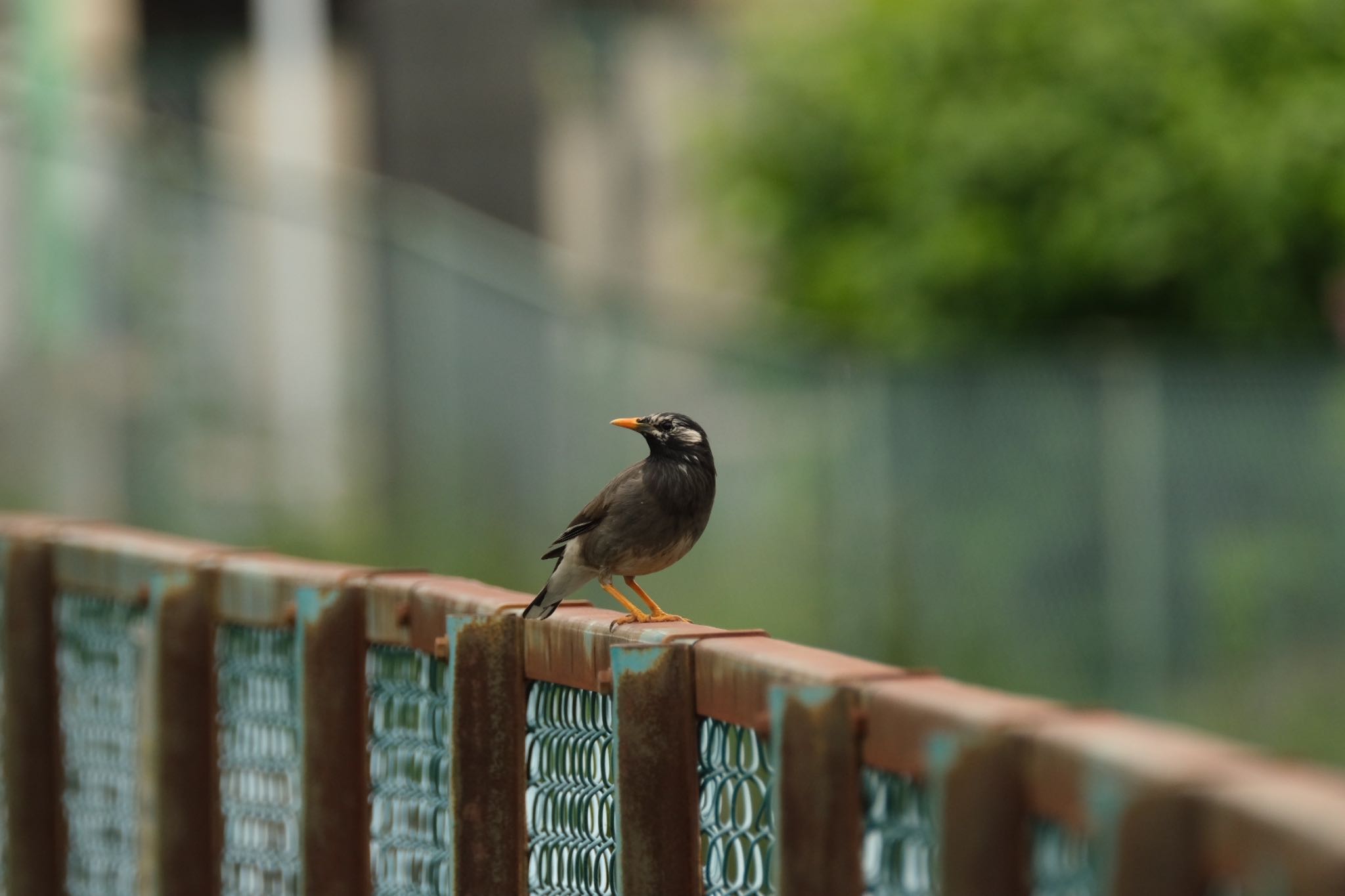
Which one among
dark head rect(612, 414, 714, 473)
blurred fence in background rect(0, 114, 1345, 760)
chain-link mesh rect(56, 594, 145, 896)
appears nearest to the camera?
chain-link mesh rect(56, 594, 145, 896)

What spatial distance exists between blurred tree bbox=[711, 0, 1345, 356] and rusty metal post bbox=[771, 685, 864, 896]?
12428 millimetres

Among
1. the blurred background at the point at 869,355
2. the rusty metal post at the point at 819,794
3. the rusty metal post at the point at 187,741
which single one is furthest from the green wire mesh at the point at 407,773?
the blurred background at the point at 869,355

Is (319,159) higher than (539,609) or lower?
higher

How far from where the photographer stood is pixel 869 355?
592 inches

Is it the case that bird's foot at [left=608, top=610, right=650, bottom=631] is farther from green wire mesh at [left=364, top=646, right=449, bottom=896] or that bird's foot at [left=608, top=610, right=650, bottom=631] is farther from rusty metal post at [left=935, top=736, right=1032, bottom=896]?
rusty metal post at [left=935, top=736, right=1032, bottom=896]

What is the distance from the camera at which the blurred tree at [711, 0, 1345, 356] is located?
15312 mm

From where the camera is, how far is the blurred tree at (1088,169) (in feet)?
50.2

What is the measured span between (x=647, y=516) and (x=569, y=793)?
175 cm

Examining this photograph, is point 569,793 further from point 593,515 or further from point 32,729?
point 32,729

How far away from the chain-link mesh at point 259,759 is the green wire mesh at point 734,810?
1.33 meters

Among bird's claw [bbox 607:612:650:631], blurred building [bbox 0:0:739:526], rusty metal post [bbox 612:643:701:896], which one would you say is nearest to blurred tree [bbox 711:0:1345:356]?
blurred building [bbox 0:0:739:526]

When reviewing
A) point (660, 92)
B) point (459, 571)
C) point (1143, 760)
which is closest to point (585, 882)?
point (1143, 760)

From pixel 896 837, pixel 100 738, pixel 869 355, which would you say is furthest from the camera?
pixel 869 355

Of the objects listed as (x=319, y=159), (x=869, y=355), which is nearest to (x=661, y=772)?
(x=869, y=355)
